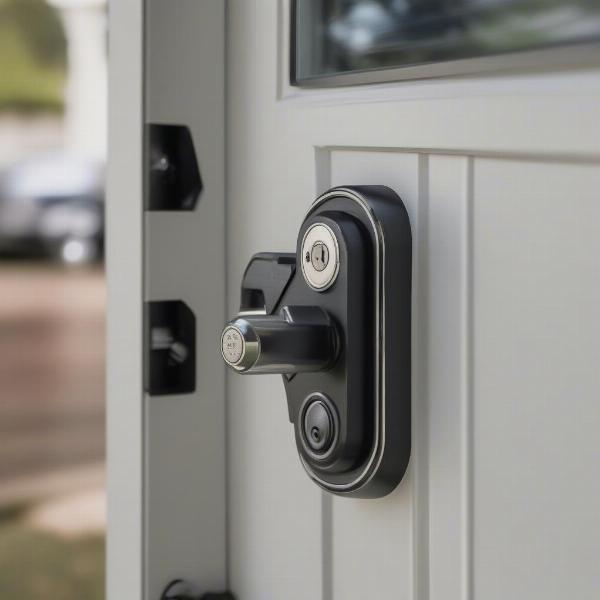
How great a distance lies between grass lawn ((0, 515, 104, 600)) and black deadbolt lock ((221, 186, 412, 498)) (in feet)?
→ 7.02

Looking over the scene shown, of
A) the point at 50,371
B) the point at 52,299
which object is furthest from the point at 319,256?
the point at 52,299

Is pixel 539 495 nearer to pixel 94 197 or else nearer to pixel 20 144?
pixel 94 197

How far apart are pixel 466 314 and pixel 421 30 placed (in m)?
0.15

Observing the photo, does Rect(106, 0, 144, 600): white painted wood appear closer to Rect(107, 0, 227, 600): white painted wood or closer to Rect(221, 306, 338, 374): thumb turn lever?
Rect(107, 0, 227, 600): white painted wood

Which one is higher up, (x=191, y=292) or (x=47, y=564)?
(x=191, y=292)

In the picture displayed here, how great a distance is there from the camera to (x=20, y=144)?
28.1 feet

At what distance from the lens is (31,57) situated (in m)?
8.56

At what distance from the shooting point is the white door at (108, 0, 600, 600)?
1.51 ft

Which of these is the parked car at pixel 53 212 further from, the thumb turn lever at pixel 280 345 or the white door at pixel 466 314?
the thumb turn lever at pixel 280 345

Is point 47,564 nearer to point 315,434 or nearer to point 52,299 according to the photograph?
point 315,434

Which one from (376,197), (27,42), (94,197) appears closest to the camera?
(376,197)

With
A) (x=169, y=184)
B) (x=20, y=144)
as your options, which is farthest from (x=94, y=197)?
(x=169, y=184)

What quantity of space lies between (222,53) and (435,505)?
0.38 metres

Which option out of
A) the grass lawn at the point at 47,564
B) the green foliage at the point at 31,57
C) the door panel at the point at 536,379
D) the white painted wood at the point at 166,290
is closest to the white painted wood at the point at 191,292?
the white painted wood at the point at 166,290
